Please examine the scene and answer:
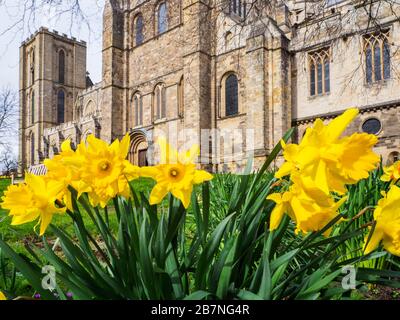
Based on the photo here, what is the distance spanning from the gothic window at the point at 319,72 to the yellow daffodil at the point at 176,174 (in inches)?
668

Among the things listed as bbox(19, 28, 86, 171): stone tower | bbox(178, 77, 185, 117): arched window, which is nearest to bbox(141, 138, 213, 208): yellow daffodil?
bbox(178, 77, 185, 117): arched window

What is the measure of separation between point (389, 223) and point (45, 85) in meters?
44.7

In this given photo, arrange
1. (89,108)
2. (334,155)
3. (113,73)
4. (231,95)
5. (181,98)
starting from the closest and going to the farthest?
(334,155) < (231,95) < (181,98) < (113,73) < (89,108)

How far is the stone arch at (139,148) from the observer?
864 inches

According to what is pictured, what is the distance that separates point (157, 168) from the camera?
821 millimetres

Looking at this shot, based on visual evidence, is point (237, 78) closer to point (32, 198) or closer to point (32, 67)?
point (32, 198)

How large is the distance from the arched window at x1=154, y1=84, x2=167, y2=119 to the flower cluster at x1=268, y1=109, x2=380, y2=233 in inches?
833

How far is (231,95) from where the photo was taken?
18953 mm

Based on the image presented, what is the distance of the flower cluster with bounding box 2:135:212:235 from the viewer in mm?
813

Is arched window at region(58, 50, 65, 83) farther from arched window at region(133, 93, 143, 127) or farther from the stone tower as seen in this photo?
arched window at region(133, 93, 143, 127)

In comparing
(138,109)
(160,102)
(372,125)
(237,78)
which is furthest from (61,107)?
(372,125)
